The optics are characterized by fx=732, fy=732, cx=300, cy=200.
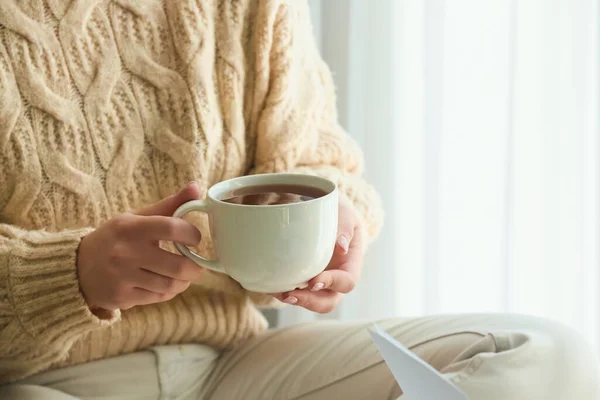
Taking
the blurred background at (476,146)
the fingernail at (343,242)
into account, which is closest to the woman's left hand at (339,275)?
the fingernail at (343,242)

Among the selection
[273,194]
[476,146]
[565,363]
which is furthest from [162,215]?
[476,146]

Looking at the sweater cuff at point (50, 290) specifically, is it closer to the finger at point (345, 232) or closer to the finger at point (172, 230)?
the finger at point (172, 230)

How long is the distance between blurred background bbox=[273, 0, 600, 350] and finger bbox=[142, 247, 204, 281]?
0.74 metres

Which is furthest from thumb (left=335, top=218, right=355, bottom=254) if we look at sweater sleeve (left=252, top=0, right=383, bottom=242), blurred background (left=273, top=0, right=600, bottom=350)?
blurred background (left=273, top=0, right=600, bottom=350)

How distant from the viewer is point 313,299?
734 mm

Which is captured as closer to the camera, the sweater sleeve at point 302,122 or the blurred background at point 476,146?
the sweater sleeve at point 302,122

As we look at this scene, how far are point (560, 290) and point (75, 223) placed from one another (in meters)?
0.85

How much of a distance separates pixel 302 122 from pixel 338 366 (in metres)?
0.32

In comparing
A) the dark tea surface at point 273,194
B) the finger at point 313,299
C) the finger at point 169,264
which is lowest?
the finger at point 313,299

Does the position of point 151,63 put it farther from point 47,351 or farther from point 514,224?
point 514,224

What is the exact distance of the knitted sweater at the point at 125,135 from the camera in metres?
0.77

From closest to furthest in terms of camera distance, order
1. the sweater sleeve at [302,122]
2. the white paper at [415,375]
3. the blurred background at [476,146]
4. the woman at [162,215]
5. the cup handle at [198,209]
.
Result: the white paper at [415,375]
the cup handle at [198,209]
the woman at [162,215]
the sweater sleeve at [302,122]
the blurred background at [476,146]

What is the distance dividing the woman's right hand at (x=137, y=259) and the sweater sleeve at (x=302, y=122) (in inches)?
10.2

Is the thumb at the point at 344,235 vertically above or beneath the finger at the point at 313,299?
above
